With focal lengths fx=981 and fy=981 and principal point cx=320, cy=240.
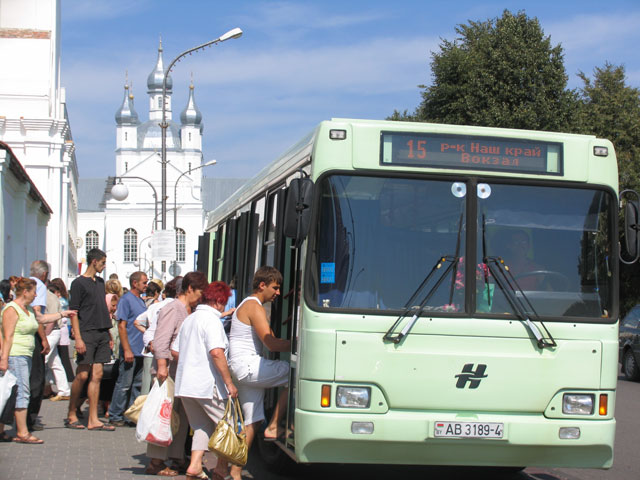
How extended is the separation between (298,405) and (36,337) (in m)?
4.46

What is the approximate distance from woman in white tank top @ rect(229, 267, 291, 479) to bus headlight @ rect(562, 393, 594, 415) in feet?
7.10

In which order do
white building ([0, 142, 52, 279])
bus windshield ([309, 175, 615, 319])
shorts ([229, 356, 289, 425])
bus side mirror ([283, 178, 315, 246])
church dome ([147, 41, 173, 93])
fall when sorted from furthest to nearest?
church dome ([147, 41, 173, 93]) < white building ([0, 142, 52, 279]) < shorts ([229, 356, 289, 425]) < bus windshield ([309, 175, 615, 319]) < bus side mirror ([283, 178, 315, 246])

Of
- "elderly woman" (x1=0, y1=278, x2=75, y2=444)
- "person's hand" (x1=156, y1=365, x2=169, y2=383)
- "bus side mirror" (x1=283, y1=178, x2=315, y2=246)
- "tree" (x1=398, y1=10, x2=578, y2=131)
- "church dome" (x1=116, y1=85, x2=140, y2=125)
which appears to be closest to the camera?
"bus side mirror" (x1=283, y1=178, x2=315, y2=246)

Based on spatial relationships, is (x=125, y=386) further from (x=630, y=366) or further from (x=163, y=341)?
(x=630, y=366)

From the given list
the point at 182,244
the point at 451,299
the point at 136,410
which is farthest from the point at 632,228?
the point at 182,244

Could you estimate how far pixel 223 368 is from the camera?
768 centimetres

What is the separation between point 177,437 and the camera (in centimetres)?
885

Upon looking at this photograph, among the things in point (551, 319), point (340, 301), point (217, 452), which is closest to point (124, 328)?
point (217, 452)

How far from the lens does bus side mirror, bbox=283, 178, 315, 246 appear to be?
689cm

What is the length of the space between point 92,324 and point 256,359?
383cm

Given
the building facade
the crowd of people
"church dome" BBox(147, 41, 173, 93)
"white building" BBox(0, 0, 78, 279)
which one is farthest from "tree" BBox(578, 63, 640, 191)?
"church dome" BBox(147, 41, 173, 93)

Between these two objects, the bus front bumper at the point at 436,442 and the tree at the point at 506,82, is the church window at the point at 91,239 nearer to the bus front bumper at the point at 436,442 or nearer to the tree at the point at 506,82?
the tree at the point at 506,82

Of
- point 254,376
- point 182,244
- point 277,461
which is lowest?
point 277,461

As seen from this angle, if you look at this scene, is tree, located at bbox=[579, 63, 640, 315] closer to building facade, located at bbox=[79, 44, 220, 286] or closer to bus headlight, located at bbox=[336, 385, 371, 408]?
bus headlight, located at bbox=[336, 385, 371, 408]
